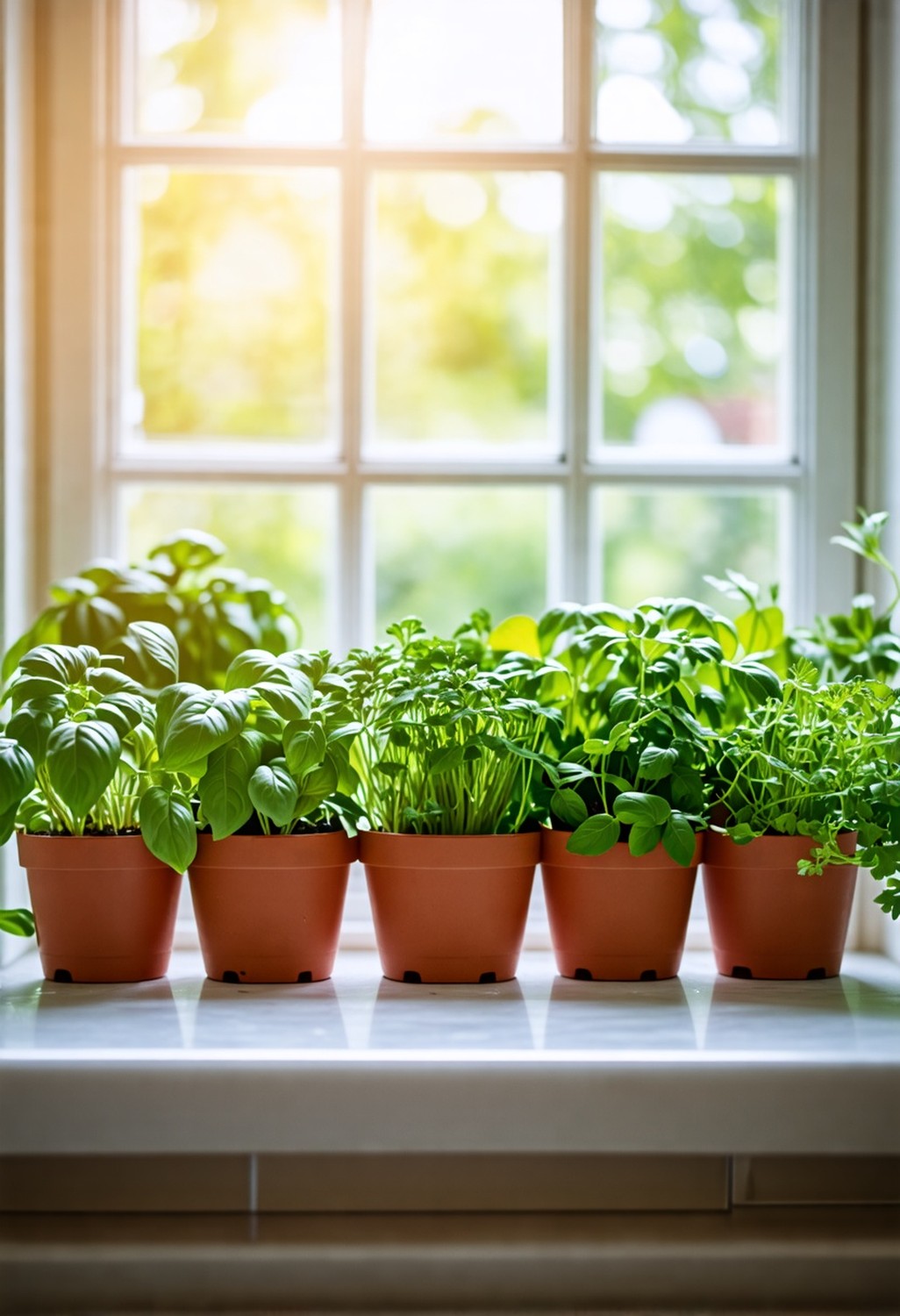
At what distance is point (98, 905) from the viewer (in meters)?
1.16

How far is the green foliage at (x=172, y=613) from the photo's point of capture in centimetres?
127

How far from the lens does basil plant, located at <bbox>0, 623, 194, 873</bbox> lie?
1053mm

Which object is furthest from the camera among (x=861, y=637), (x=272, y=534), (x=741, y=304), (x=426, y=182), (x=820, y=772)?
(x=272, y=534)

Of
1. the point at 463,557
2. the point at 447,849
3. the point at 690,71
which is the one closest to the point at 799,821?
the point at 447,849

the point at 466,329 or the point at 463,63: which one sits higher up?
the point at 466,329

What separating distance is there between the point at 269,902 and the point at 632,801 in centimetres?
38

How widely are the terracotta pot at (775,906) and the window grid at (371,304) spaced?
42cm

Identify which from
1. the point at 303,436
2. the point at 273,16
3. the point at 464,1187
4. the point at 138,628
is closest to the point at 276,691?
the point at 138,628

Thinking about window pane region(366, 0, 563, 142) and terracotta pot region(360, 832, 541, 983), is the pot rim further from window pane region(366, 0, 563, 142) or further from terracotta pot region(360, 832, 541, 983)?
window pane region(366, 0, 563, 142)

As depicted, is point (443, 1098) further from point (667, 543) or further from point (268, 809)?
point (667, 543)

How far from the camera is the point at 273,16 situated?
4.80 ft

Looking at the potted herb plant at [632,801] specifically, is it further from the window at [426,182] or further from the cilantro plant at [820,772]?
the window at [426,182]

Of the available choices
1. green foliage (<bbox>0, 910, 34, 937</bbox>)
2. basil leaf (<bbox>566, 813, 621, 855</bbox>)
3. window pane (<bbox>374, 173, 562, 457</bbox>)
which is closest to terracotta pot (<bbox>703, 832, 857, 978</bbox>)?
basil leaf (<bbox>566, 813, 621, 855</bbox>)

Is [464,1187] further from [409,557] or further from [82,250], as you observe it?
[409,557]
